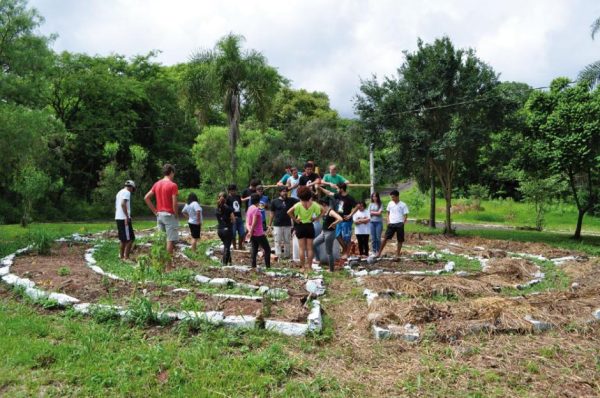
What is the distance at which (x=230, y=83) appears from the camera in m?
22.6

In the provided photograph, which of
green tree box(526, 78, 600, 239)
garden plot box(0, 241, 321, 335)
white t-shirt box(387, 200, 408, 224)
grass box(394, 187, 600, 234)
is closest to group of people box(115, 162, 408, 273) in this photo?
white t-shirt box(387, 200, 408, 224)

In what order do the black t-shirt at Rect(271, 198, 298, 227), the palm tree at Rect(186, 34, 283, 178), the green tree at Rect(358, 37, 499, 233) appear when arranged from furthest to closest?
the palm tree at Rect(186, 34, 283, 178), the green tree at Rect(358, 37, 499, 233), the black t-shirt at Rect(271, 198, 298, 227)

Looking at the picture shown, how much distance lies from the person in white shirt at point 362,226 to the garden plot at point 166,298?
4.57 m

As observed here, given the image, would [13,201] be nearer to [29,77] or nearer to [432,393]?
[29,77]

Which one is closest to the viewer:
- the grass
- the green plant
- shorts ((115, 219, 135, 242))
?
shorts ((115, 219, 135, 242))

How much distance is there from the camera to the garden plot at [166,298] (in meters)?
5.73

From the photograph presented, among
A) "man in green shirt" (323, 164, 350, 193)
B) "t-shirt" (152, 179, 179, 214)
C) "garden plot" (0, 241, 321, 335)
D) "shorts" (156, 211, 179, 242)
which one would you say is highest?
"man in green shirt" (323, 164, 350, 193)

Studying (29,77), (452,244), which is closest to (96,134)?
(29,77)

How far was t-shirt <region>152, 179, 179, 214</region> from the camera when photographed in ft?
31.4

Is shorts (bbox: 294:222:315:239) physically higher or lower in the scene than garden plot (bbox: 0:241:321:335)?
higher

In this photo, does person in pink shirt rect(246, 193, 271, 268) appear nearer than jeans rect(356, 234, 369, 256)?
Yes

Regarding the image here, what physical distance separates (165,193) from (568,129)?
15.2 meters

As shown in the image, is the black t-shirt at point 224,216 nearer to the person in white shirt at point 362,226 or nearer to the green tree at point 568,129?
the person in white shirt at point 362,226

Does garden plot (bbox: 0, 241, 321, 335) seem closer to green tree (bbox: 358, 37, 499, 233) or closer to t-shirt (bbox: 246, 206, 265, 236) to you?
t-shirt (bbox: 246, 206, 265, 236)
